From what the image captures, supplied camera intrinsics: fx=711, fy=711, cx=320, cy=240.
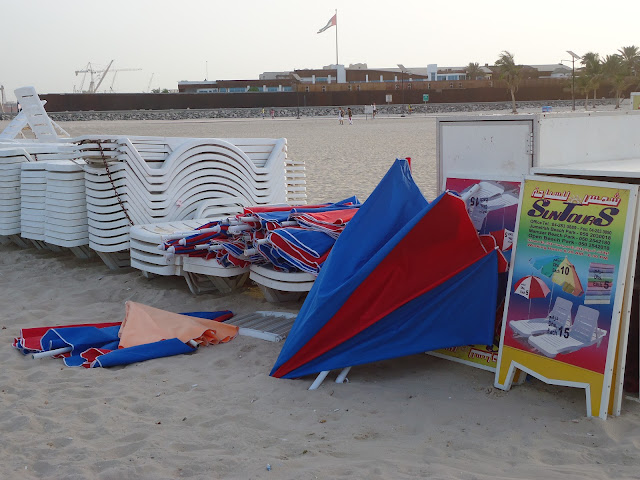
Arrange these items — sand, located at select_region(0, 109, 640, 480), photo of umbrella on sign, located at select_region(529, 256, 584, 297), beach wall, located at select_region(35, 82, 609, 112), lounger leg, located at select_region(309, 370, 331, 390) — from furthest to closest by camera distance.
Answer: beach wall, located at select_region(35, 82, 609, 112)
lounger leg, located at select_region(309, 370, 331, 390)
photo of umbrella on sign, located at select_region(529, 256, 584, 297)
sand, located at select_region(0, 109, 640, 480)

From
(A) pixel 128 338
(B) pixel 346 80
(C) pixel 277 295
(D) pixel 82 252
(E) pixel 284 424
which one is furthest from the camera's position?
(B) pixel 346 80

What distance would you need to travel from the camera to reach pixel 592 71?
7081 centimetres

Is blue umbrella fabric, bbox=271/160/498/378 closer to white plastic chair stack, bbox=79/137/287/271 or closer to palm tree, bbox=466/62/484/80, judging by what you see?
white plastic chair stack, bbox=79/137/287/271

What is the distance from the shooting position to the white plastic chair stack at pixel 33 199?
7594mm

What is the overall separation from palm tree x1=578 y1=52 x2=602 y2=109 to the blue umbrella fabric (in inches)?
2758

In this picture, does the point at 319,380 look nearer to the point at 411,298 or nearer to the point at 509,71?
the point at 411,298

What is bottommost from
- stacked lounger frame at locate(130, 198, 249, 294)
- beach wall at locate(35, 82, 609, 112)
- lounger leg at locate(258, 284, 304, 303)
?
lounger leg at locate(258, 284, 304, 303)

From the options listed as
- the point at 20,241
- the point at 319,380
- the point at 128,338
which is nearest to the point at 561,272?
the point at 319,380

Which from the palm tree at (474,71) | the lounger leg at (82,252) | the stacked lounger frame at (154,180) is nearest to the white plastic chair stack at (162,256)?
the stacked lounger frame at (154,180)

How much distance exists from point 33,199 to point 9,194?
1.86ft

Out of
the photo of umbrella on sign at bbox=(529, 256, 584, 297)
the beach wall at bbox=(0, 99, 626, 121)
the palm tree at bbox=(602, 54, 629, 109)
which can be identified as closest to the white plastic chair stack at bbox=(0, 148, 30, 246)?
the photo of umbrella on sign at bbox=(529, 256, 584, 297)

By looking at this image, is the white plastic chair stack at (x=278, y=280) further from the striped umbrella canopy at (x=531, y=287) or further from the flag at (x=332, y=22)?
the flag at (x=332, y=22)

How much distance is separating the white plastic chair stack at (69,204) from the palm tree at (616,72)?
71283 mm

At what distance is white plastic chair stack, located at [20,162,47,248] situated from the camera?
759 cm
